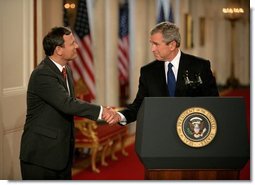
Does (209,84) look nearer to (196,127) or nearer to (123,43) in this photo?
(196,127)

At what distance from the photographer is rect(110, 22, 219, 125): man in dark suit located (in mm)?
3707

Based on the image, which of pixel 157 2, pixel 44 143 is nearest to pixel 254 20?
pixel 44 143

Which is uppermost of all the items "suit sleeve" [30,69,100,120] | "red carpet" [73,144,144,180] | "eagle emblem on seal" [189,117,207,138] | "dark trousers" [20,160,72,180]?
"suit sleeve" [30,69,100,120]

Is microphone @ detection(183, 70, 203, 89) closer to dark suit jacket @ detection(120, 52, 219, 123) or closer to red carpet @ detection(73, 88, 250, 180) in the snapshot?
dark suit jacket @ detection(120, 52, 219, 123)

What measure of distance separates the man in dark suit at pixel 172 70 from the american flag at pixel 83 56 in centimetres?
359

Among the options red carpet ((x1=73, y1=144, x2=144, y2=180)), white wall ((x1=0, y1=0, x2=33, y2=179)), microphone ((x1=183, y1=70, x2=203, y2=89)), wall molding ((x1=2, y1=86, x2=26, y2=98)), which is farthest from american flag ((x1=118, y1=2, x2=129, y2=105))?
microphone ((x1=183, y1=70, x2=203, y2=89))

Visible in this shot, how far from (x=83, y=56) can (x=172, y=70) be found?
160 inches

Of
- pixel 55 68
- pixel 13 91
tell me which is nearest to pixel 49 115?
pixel 55 68

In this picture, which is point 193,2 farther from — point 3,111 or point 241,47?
point 3,111

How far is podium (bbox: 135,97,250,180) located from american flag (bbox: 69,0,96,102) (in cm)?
437

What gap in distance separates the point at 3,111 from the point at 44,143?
1.25 meters

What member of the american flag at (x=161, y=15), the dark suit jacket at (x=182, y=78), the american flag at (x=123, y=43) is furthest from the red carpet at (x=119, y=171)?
the american flag at (x=161, y=15)

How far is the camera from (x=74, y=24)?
723 cm

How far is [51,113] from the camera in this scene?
376 cm
